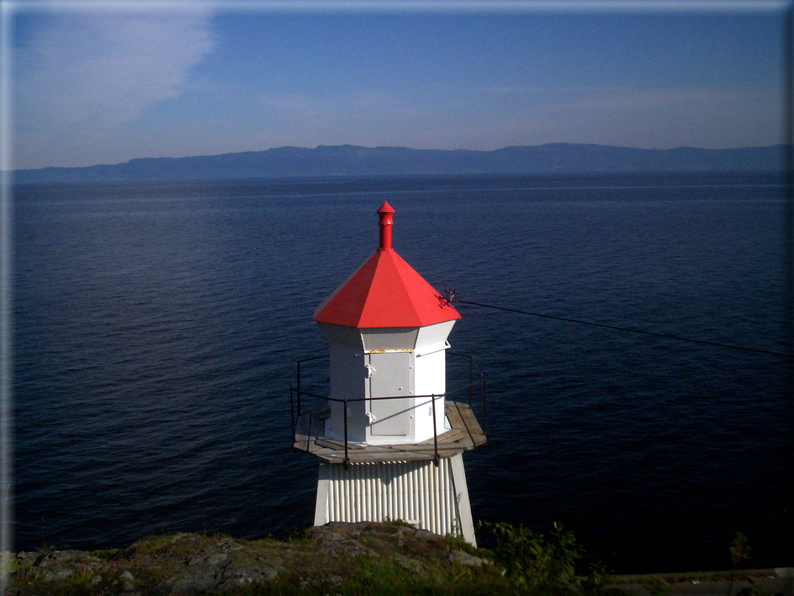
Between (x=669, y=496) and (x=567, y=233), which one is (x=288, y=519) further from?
(x=567, y=233)

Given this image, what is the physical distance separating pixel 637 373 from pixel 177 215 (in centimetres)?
9208

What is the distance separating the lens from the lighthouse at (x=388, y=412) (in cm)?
1041

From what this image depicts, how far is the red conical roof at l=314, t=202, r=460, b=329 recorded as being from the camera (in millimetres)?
10328

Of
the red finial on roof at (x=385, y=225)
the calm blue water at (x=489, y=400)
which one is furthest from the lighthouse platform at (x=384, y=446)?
the calm blue water at (x=489, y=400)

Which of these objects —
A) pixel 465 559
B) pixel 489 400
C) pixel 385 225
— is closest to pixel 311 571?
pixel 465 559

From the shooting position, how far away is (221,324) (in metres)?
34.6

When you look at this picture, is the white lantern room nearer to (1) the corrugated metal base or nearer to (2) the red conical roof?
(2) the red conical roof

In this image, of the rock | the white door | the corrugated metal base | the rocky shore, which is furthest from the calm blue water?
the white door

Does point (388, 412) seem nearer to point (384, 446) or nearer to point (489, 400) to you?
point (384, 446)

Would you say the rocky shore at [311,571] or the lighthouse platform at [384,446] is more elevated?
the lighthouse platform at [384,446]

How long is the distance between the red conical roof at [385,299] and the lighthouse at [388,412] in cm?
2

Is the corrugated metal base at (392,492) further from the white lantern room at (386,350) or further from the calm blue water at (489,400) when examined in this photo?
the calm blue water at (489,400)

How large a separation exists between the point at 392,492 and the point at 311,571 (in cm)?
270

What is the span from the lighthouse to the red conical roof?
0.6 inches
